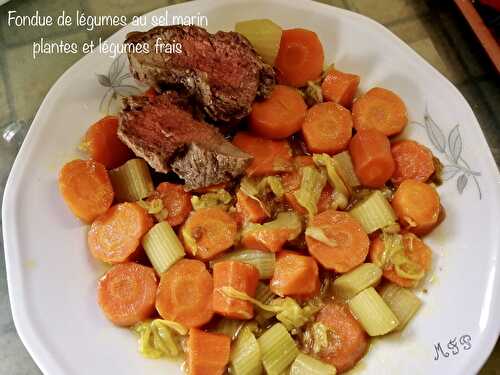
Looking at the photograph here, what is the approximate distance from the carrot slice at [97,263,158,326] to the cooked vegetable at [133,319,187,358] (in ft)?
0.23

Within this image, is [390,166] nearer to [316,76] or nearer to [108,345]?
[316,76]

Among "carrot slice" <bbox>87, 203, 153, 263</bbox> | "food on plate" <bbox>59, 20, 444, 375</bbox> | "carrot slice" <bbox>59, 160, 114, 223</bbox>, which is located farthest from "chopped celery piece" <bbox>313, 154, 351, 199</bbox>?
"carrot slice" <bbox>59, 160, 114, 223</bbox>

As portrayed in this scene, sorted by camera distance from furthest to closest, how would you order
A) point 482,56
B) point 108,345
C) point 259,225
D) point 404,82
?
point 482,56
point 404,82
point 259,225
point 108,345

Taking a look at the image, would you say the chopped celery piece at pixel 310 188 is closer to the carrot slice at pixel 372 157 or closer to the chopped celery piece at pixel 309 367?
the carrot slice at pixel 372 157

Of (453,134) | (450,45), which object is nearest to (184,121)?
(453,134)

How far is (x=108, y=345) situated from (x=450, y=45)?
7.07 feet

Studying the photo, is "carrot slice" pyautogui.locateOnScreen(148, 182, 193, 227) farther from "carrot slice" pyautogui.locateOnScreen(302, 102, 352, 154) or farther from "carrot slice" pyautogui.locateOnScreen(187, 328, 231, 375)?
"carrot slice" pyautogui.locateOnScreen(302, 102, 352, 154)

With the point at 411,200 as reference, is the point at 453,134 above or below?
A: above

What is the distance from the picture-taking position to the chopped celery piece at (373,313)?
6.48 ft

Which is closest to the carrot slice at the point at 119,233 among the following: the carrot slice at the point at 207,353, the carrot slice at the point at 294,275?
the carrot slice at the point at 207,353

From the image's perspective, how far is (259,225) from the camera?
2123 mm

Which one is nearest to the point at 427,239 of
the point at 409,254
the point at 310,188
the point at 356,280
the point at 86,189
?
the point at 409,254

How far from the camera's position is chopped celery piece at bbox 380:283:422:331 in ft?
6.64

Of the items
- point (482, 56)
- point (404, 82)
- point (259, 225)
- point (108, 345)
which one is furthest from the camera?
point (482, 56)
